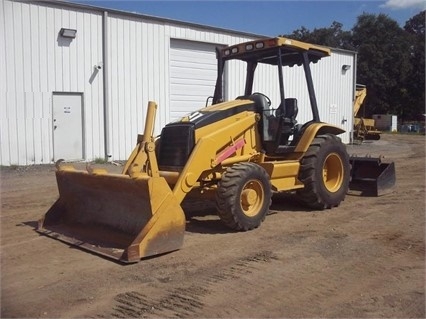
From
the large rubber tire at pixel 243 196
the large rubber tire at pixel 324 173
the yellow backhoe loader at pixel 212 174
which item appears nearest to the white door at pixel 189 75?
the yellow backhoe loader at pixel 212 174

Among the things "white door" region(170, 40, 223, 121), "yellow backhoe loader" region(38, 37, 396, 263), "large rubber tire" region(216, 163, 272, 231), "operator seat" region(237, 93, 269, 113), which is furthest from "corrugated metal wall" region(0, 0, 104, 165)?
"large rubber tire" region(216, 163, 272, 231)

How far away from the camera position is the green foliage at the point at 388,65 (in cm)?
5156

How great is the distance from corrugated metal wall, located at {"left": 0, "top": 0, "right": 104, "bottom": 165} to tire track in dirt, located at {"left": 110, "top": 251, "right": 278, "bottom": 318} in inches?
409

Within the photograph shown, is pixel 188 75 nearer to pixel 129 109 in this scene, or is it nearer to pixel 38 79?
pixel 129 109

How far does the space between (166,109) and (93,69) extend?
298 centimetres

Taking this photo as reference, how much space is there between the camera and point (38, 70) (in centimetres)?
1426

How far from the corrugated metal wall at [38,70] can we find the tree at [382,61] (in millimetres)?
41050

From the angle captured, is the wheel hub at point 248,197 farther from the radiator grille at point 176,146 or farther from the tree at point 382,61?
the tree at point 382,61

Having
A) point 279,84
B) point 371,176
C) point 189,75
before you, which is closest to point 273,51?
point 279,84

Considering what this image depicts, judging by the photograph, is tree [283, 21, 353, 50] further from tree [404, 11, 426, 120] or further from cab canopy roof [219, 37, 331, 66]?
cab canopy roof [219, 37, 331, 66]

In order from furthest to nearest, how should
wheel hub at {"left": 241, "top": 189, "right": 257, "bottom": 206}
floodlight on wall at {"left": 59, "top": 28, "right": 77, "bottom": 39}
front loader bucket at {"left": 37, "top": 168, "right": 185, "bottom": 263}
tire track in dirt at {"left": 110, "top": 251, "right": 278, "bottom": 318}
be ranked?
floodlight on wall at {"left": 59, "top": 28, "right": 77, "bottom": 39} → wheel hub at {"left": 241, "top": 189, "right": 257, "bottom": 206} → front loader bucket at {"left": 37, "top": 168, "right": 185, "bottom": 263} → tire track in dirt at {"left": 110, "top": 251, "right": 278, "bottom": 318}

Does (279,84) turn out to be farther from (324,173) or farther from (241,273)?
(241,273)

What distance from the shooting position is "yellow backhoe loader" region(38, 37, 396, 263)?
233 inches

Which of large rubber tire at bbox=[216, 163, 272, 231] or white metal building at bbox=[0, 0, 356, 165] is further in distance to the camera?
white metal building at bbox=[0, 0, 356, 165]
